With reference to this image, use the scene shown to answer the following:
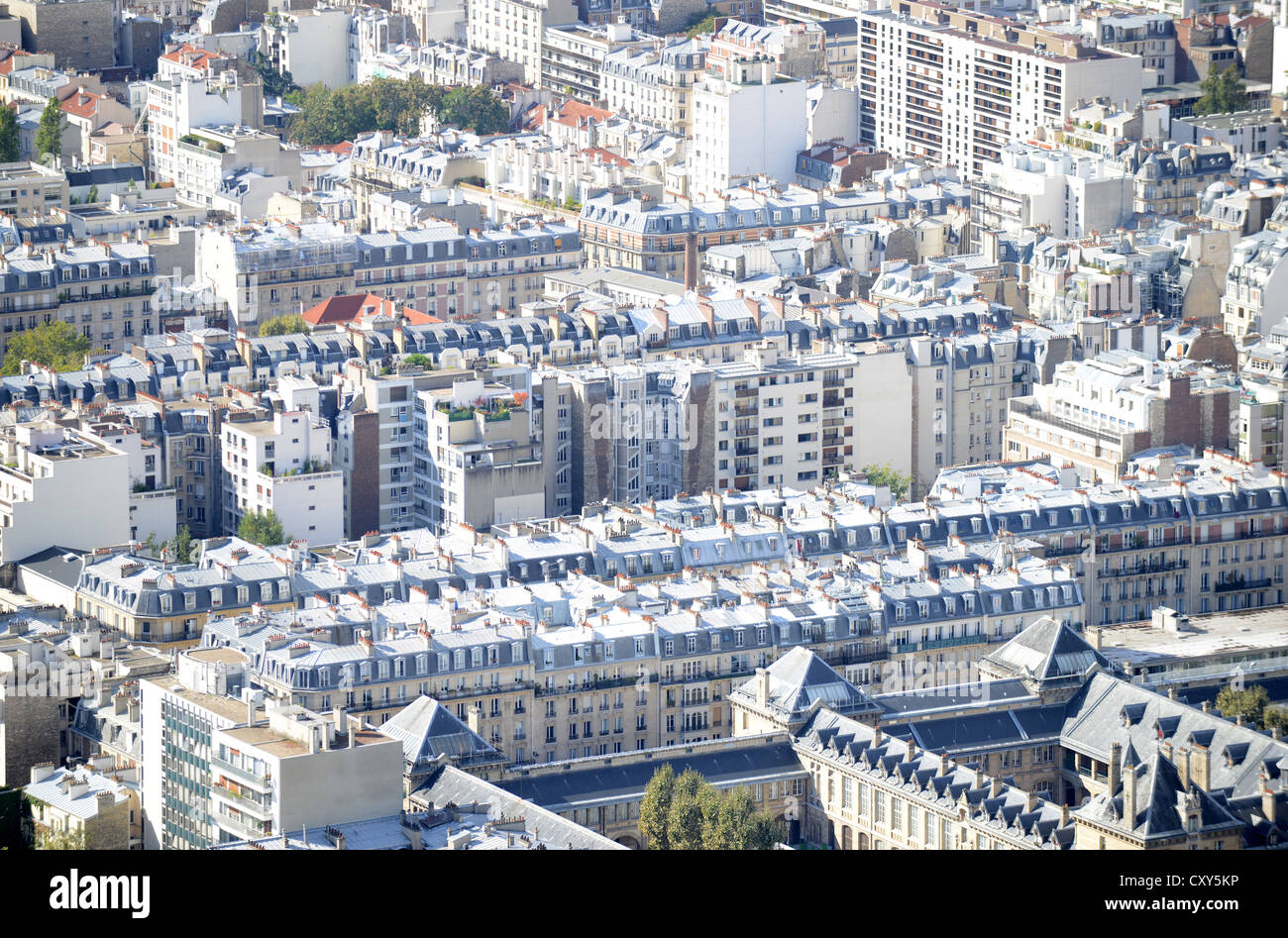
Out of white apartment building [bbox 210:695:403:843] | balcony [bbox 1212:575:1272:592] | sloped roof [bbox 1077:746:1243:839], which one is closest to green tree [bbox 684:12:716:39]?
balcony [bbox 1212:575:1272:592]

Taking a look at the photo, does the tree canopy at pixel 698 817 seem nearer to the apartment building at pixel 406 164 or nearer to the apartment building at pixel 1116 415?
the apartment building at pixel 1116 415

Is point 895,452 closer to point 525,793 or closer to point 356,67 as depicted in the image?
point 525,793

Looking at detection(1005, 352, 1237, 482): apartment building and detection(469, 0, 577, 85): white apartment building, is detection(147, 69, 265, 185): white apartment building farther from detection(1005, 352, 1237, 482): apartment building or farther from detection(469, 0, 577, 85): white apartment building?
detection(1005, 352, 1237, 482): apartment building

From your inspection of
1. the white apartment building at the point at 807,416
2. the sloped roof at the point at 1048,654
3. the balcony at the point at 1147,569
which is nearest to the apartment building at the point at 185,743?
the sloped roof at the point at 1048,654

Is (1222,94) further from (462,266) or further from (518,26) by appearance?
(462,266)

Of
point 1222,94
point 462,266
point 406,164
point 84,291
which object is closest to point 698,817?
point 84,291
